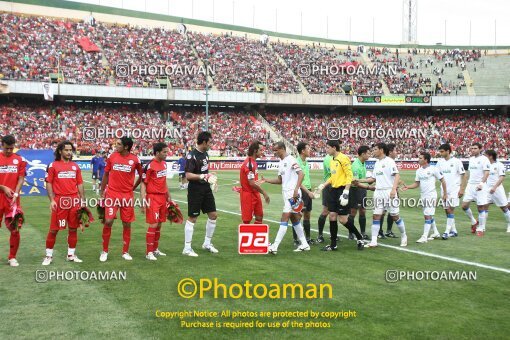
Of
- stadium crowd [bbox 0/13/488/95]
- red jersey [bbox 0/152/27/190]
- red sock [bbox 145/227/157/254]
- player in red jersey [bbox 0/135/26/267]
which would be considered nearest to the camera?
player in red jersey [bbox 0/135/26/267]

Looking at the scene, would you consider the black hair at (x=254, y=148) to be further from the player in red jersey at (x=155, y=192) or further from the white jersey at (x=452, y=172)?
the white jersey at (x=452, y=172)

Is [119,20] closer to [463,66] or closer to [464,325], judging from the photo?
[463,66]

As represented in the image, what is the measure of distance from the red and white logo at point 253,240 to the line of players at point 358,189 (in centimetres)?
37

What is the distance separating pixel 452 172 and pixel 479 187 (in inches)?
31.0

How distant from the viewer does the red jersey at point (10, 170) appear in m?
9.59

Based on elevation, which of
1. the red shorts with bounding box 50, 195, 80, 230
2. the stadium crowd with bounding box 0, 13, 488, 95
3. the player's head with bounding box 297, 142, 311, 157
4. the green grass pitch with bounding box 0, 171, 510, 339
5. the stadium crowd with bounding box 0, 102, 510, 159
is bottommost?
the green grass pitch with bounding box 0, 171, 510, 339

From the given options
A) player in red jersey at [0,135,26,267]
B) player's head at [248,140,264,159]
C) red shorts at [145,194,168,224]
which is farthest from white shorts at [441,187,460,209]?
player in red jersey at [0,135,26,267]

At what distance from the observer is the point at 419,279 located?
27.8ft

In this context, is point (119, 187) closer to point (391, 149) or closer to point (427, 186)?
point (391, 149)

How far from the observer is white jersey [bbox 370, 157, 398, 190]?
11695mm

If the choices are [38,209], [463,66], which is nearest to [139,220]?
[38,209]

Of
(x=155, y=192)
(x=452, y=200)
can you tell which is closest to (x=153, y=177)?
(x=155, y=192)

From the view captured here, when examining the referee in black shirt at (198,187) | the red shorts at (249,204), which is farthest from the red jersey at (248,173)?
the referee in black shirt at (198,187)

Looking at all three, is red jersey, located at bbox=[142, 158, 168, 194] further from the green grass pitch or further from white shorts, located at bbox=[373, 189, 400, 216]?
white shorts, located at bbox=[373, 189, 400, 216]
